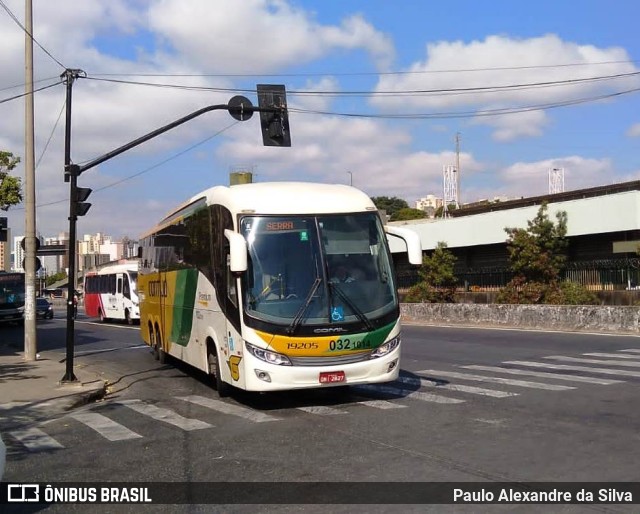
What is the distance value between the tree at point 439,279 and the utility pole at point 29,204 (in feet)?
75.9

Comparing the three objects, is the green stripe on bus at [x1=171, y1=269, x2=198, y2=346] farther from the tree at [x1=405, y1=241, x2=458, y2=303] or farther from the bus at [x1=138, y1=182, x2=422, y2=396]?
the tree at [x1=405, y1=241, x2=458, y2=303]

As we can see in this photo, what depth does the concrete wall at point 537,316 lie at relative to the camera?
23.1m

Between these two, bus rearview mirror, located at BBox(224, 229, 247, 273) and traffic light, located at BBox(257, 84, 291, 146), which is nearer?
bus rearview mirror, located at BBox(224, 229, 247, 273)

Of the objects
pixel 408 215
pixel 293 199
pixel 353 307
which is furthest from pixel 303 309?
pixel 408 215

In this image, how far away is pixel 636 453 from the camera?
7090 mm

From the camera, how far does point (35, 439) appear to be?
29.5 feet

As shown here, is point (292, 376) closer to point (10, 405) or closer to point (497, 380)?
point (497, 380)

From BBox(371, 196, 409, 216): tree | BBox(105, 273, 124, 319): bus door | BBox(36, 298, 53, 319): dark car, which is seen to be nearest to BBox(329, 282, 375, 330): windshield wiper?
BBox(105, 273, 124, 319): bus door

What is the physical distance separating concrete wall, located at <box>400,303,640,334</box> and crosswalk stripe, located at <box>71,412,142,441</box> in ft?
58.8

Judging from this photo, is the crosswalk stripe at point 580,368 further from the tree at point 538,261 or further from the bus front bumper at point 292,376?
the tree at point 538,261

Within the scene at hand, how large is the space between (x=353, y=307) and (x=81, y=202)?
23.7 ft

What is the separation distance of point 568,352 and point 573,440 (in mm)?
9950

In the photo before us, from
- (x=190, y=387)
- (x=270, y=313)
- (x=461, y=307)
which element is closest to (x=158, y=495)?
(x=270, y=313)

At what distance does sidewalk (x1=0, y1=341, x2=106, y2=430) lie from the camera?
1096cm
